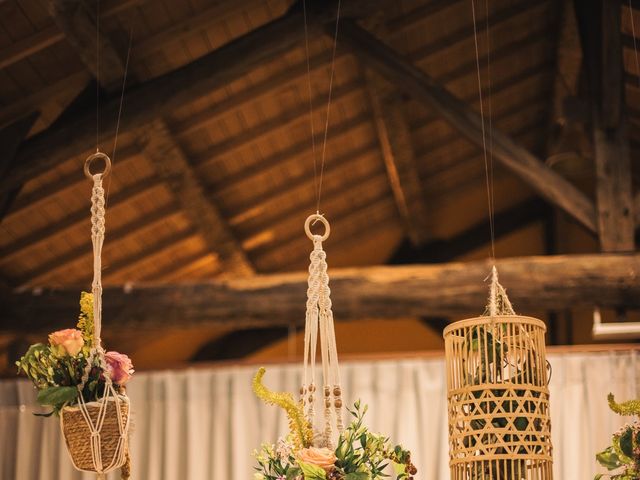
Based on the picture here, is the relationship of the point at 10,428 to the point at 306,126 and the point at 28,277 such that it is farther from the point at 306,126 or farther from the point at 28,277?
the point at 306,126

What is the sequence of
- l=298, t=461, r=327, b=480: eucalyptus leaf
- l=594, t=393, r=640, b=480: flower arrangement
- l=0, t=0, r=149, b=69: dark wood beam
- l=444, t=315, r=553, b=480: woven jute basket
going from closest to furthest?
l=298, t=461, r=327, b=480: eucalyptus leaf < l=444, t=315, r=553, b=480: woven jute basket < l=594, t=393, r=640, b=480: flower arrangement < l=0, t=0, r=149, b=69: dark wood beam

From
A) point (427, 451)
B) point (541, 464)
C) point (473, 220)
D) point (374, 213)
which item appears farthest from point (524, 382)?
point (473, 220)

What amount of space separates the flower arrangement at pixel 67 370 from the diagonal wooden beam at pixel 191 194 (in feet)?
8.36

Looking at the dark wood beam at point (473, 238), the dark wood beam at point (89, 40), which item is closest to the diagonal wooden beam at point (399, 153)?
the dark wood beam at point (473, 238)

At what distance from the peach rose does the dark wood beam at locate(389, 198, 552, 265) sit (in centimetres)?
570

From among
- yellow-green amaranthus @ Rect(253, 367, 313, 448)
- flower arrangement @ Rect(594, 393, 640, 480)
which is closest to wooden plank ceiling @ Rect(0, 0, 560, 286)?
yellow-green amaranthus @ Rect(253, 367, 313, 448)

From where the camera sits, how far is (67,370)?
417cm

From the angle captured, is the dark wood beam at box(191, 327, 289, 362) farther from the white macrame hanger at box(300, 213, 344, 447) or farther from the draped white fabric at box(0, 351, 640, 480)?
the white macrame hanger at box(300, 213, 344, 447)

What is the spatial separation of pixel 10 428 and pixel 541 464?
3.65 meters

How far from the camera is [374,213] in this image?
29.4ft

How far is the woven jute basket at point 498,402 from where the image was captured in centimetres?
393

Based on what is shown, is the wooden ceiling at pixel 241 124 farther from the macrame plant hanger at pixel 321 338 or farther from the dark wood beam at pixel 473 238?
the macrame plant hanger at pixel 321 338

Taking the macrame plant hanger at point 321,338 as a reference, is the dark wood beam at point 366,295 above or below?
above

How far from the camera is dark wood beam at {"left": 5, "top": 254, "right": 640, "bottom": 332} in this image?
241 inches
